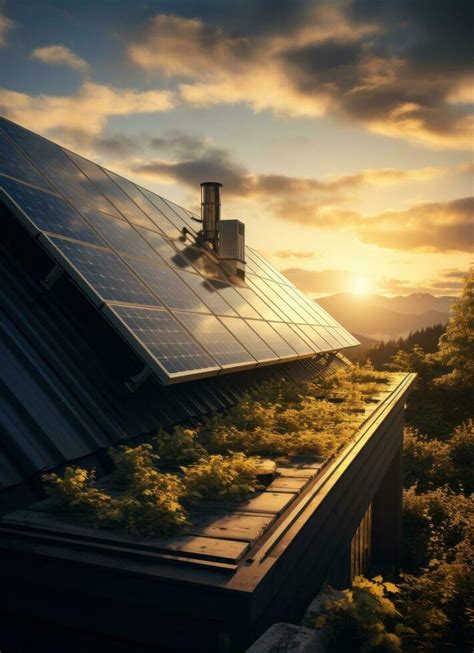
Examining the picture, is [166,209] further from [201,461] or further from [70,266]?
[201,461]

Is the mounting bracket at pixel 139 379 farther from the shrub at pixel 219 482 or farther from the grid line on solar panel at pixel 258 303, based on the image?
the grid line on solar panel at pixel 258 303

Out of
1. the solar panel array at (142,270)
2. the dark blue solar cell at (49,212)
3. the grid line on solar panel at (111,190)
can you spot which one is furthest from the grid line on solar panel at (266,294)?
the dark blue solar cell at (49,212)

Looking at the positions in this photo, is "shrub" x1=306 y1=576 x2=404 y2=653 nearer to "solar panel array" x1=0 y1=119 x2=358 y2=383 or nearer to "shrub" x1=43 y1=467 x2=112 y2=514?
"shrub" x1=43 y1=467 x2=112 y2=514

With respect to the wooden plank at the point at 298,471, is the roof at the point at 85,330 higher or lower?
A: higher

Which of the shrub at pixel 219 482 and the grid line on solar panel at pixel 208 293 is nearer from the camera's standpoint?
the shrub at pixel 219 482

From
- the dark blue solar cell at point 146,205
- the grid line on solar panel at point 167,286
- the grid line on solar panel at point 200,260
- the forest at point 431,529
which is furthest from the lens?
the dark blue solar cell at point 146,205

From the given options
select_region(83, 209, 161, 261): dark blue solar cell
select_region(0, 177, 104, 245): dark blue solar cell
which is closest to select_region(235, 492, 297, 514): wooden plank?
select_region(0, 177, 104, 245): dark blue solar cell
